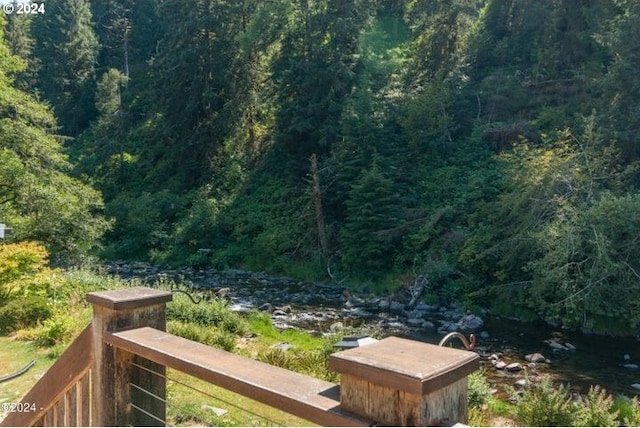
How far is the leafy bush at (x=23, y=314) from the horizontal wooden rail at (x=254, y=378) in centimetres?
707

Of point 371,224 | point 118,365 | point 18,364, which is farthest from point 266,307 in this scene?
point 118,365

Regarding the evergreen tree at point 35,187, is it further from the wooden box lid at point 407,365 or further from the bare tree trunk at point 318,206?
the wooden box lid at point 407,365

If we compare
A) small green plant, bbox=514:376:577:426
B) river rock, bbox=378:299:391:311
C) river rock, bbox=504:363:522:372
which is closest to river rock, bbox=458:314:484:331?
river rock, bbox=378:299:391:311

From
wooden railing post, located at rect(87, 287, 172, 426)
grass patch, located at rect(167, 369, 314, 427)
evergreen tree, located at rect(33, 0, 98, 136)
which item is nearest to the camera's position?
wooden railing post, located at rect(87, 287, 172, 426)

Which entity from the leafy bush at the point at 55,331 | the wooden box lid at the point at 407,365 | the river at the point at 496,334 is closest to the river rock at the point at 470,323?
the river at the point at 496,334

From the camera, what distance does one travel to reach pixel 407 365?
4.29 ft

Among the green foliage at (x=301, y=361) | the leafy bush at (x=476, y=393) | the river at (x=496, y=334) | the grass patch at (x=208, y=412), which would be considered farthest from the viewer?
the river at (x=496, y=334)

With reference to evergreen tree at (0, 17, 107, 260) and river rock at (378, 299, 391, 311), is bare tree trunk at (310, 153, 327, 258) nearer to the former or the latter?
river rock at (378, 299, 391, 311)

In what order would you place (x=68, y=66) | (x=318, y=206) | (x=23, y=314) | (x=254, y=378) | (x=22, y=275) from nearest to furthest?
(x=254, y=378), (x=23, y=314), (x=22, y=275), (x=318, y=206), (x=68, y=66)

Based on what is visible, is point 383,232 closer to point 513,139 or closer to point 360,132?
point 360,132

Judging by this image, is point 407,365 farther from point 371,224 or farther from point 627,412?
point 371,224

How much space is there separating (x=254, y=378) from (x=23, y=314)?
312 inches

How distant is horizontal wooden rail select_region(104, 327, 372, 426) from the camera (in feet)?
4.73

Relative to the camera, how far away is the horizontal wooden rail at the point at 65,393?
97.8 inches
